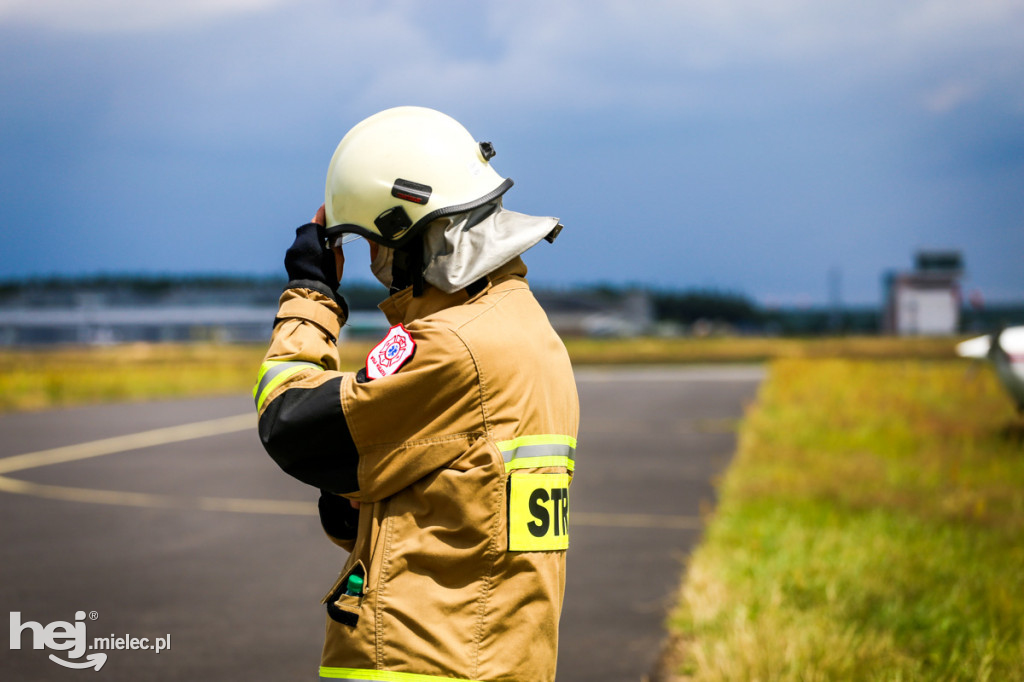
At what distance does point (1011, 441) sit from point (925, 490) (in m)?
4.09

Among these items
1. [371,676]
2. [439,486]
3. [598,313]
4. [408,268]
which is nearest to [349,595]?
[371,676]

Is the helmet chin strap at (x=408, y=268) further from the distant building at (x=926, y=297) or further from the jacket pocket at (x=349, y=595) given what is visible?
the distant building at (x=926, y=297)

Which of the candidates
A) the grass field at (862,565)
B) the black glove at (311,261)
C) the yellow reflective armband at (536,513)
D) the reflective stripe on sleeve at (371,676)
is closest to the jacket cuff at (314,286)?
the black glove at (311,261)

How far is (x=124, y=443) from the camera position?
13.3 meters

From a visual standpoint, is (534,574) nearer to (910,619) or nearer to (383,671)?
(383,671)

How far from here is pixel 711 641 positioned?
4449 mm

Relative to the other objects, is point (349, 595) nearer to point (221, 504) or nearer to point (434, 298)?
point (434, 298)

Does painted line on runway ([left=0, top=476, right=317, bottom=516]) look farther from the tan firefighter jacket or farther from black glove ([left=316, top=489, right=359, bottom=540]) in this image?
the tan firefighter jacket

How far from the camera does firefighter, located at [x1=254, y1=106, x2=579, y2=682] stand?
1824 mm

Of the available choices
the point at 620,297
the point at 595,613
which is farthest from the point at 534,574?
the point at 620,297

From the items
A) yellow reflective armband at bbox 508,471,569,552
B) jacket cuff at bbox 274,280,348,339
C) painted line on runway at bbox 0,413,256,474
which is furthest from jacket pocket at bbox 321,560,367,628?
painted line on runway at bbox 0,413,256,474

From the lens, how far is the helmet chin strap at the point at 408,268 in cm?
202

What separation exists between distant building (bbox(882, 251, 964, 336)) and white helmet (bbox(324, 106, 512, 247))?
321 ft

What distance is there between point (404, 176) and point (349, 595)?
0.91 m
